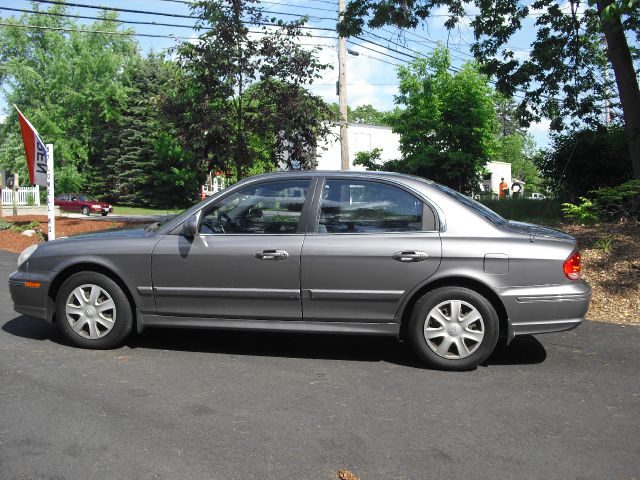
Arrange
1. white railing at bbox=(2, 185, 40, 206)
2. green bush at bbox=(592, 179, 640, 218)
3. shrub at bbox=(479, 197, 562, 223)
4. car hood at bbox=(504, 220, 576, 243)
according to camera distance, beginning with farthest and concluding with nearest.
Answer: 1. white railing at bbox=(2, 185, 40, 206)
2. shrub at bbox=(479, 197, 562, 223)
3. green bush at bbox=(592, 179, 640, 218)
4. car hood at bbox=(504, 220, 576, 243)

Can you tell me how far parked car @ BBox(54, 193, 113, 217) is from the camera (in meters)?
36.7

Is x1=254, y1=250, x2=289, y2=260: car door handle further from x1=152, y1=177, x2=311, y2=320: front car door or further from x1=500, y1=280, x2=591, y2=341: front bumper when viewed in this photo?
x1=500, y1=280, x2=591, y2=341: front bumper

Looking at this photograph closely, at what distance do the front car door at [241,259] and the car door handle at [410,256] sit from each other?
2.64 feet

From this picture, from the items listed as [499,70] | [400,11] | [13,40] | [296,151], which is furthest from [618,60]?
[13,40]

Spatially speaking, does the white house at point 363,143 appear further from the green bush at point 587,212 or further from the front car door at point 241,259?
the front car door at point 241,259

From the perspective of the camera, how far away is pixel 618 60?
1016 cm

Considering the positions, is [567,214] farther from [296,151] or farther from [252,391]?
[252,391]

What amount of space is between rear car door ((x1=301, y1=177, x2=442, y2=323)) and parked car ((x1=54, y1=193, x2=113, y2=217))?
34250 mm

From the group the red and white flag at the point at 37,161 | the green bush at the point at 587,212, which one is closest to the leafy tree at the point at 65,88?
the red and white flag at the point at 37,161

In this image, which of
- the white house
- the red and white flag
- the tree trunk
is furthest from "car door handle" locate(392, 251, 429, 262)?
the white house

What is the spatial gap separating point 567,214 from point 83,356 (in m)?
8.53

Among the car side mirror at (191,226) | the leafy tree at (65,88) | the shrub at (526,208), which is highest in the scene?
the leafy tree at (65,88)

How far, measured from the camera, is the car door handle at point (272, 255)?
4.90 m

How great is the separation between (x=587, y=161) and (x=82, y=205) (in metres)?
32.0
